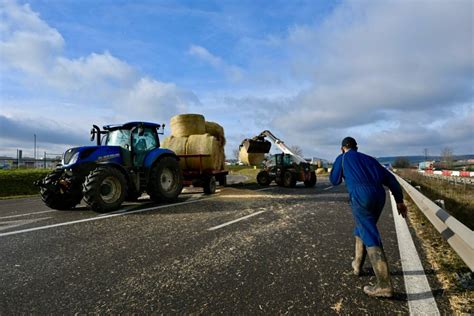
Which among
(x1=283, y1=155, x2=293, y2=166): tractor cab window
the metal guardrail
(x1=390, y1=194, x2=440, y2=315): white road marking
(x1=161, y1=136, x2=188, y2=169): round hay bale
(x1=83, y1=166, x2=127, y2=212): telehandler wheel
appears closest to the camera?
(x1=390, y1=194, x2=440, y2=315): white road marking

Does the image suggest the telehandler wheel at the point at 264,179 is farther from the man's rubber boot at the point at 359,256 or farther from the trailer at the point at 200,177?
the man's rubber boot at the point at 359,256

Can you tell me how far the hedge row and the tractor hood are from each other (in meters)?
10.2

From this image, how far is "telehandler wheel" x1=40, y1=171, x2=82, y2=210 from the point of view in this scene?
7.83m

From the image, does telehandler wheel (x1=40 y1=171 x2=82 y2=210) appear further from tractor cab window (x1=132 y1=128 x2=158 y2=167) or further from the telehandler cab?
the telehandler cab

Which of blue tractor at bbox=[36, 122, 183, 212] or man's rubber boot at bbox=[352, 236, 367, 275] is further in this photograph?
blue tractor at bbox=[36, 122, 183, 212]

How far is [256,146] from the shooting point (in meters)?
21.2

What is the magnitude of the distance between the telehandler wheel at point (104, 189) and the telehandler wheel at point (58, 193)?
28.2 inches

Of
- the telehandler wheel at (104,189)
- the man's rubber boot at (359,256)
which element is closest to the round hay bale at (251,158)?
the telehandler wheel at (104,189)

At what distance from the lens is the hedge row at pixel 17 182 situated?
623 inches

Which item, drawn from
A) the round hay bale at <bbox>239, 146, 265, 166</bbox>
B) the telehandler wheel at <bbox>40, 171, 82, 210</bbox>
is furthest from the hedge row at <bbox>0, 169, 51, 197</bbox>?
the round hay bale at <bbox>239, 146, 265, 166</bbox>

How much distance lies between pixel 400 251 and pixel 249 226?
2.72 meters

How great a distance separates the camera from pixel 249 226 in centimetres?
631

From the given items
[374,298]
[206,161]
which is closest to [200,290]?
[374,298]

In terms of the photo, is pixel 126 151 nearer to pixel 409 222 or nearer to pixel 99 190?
pixel 99 190
